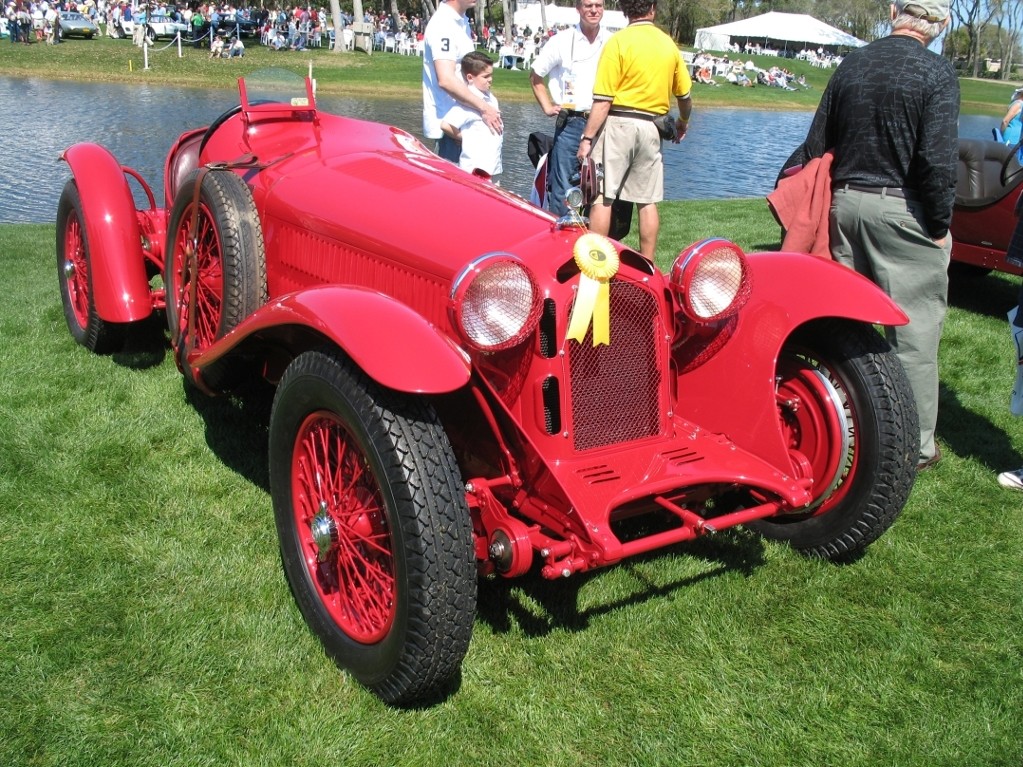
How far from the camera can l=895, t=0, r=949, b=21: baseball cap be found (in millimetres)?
3703

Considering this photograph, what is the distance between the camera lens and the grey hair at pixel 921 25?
375 centimetres

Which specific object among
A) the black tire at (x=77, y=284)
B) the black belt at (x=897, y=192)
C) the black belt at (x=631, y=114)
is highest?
the black belt at (x=631, y=114)

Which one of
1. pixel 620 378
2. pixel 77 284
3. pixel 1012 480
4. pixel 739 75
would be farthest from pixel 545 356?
pixel 739 75

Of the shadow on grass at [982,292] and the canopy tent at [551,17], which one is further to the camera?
the canopy tent at [551,17]

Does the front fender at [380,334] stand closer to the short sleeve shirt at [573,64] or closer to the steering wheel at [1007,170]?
the short sleeve shirt at [573,64]

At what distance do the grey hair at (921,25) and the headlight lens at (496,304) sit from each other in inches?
92.4

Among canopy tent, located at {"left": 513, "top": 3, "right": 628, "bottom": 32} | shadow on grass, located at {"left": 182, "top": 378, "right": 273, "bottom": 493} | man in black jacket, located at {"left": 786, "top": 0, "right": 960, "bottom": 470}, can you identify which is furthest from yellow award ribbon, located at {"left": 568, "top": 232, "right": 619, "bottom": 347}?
canopy tent, located at {"left": 513, "top": 3, "right": 628, "bottom": 32}

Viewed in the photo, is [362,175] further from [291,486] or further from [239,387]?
[291,486]

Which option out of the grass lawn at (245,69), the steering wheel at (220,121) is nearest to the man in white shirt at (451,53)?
the steering wheel at (220,121)

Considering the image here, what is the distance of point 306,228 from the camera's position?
3.64 m

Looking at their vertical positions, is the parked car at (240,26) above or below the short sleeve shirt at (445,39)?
above

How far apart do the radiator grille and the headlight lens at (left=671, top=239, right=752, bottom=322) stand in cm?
13

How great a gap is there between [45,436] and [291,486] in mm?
1889

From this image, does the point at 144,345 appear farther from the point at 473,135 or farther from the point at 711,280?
the point at 711,280
